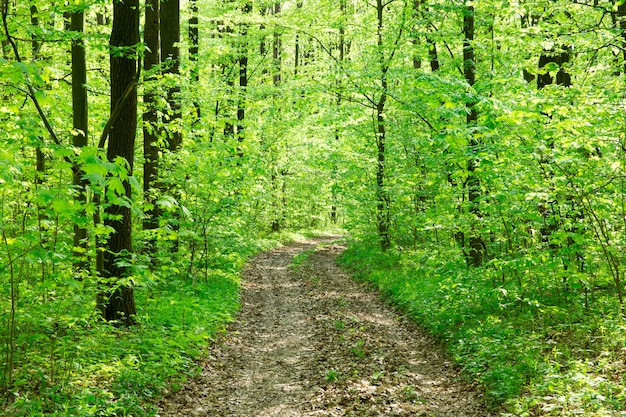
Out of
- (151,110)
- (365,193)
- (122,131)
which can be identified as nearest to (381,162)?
(365,193)

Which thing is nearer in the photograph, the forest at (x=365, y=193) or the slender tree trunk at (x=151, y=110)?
the forest at (x=365, y=193)

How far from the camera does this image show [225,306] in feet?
39.1

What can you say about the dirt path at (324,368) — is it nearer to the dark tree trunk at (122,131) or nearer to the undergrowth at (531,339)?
the undergrowth at (531,339)

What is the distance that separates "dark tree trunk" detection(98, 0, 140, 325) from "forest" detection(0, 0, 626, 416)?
0.11 ft

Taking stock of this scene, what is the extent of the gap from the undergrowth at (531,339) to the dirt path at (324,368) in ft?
1.56

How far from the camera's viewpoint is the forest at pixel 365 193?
6082 mm

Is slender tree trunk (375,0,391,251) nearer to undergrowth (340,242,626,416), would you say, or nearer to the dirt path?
the dirt path

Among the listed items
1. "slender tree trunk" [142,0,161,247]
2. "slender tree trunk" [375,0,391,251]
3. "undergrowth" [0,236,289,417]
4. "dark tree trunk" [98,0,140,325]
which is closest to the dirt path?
"undergrowth" [0,236,289,417]

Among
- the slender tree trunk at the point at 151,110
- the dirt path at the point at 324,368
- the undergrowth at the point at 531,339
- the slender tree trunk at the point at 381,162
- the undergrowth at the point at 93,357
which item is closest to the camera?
the undergrowth at the point at 93,357

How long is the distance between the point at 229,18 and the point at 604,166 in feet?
48.2

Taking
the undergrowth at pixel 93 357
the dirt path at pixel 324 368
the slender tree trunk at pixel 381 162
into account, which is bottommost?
the dirt path at pixel 324 368

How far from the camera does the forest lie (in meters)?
6.08

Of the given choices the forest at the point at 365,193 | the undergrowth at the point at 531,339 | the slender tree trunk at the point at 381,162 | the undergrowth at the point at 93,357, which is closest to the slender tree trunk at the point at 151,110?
the forest at the point at 365,193

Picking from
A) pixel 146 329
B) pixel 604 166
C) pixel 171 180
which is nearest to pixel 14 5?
pixel 171 180
